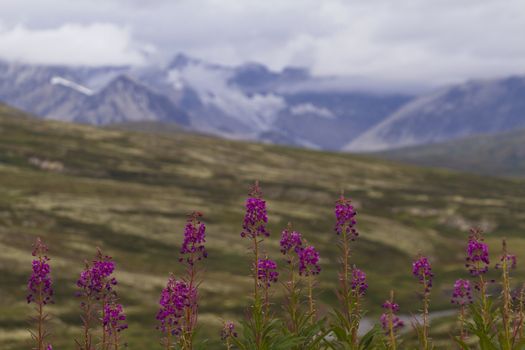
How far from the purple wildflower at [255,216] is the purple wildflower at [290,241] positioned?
1.05 metres

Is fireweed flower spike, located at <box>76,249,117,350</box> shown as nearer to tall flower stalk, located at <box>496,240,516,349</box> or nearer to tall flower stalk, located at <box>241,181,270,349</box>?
tall flower stalk, located at <box>241,181,270,349</box>

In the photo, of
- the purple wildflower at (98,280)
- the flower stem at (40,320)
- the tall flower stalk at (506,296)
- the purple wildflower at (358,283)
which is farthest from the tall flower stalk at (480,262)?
the flower stem at (40,320)

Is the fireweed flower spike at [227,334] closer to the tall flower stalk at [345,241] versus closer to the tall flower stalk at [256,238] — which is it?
the tall flower stalk at [256,238]

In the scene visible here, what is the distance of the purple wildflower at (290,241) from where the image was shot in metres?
13.3

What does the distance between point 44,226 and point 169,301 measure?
180 m

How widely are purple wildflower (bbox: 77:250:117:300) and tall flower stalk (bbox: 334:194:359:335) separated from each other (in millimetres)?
4011

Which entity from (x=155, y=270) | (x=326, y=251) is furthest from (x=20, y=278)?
(x=326, y=251)

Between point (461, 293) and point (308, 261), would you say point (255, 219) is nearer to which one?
point (308, 261)

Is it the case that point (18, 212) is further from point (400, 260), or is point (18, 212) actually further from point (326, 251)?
point (400, 260)

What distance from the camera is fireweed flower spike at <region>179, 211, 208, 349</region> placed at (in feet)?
38.1

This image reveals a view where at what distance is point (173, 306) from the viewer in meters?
12.4

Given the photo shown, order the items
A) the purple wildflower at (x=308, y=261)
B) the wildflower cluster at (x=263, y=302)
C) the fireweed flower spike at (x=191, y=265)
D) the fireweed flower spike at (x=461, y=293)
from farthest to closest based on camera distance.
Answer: the fireweed flower spike at (x=461, y=293) < the purple wildflower at (x=308, y=261) < the wildflower cluster at (x=263, y=302) < the fireweed flower spike at (x=191, y=265)

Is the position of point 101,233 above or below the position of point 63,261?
above

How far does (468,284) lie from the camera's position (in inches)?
554
